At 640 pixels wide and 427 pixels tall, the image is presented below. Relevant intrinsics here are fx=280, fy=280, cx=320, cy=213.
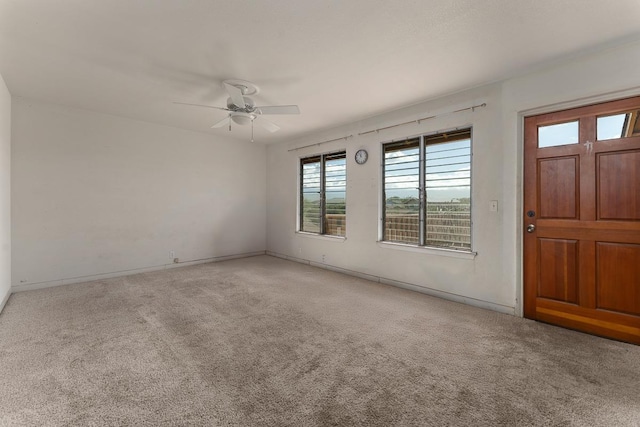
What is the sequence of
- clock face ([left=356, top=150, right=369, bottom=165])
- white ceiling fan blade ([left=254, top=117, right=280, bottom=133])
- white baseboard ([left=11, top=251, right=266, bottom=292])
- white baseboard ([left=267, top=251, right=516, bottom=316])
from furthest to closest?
clock face ([left=356, top=150, right=369, bottom=165]) < white baseboard ([left=11, top=251, right=266, bottom=292]) < white ceiling fan blade ([left=254, top=117, right=280, bottom=133]) < white baseboard ([left=267, top=251, right=516, bottom=316])

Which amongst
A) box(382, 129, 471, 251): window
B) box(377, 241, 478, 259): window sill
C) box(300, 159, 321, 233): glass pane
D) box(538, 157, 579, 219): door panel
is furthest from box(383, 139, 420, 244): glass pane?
box(300, 159, 321, 233): glass pane

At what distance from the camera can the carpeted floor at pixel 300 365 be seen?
5.39 ft

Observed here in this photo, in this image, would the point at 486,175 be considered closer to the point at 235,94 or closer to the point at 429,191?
the point at 429,191

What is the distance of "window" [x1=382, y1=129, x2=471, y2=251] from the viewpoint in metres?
3.60

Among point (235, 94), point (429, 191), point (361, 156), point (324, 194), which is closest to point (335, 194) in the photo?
point (324, 194)

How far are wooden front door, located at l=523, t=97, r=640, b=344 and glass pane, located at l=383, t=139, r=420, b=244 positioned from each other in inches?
52.2

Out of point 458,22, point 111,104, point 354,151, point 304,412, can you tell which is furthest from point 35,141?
point 458,22

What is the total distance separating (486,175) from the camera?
332 centimetres

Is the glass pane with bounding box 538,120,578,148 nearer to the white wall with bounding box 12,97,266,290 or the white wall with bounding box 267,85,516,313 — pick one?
the white wall with bounding box 267,85,516,313

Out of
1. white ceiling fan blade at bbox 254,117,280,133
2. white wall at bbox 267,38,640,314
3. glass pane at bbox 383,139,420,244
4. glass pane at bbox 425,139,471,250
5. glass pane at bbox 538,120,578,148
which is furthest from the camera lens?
glass pane at bbox 383,139,420,244

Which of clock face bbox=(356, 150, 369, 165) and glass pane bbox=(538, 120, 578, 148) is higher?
clock face bbox=(356, 150, 369, 165)

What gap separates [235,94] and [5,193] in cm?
321

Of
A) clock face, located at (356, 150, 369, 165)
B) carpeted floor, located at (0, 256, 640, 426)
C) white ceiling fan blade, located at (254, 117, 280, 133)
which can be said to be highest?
white ceiling fan blade, located at (254, 117, 280, 133)

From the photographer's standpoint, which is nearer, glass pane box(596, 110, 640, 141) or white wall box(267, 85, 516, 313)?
glass pane box(596, 110, 640, 141)
